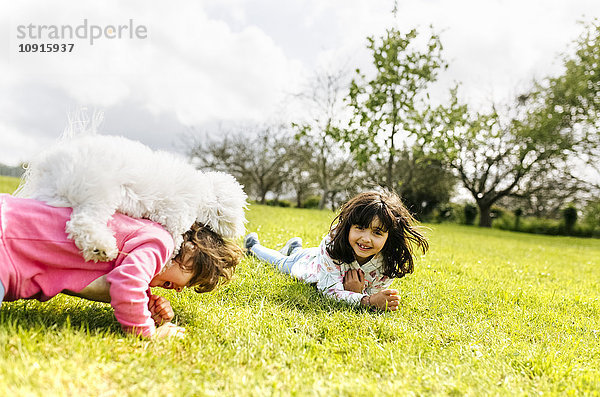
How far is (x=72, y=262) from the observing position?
2508 mm

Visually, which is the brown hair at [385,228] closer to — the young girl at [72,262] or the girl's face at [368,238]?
the girl's face at [368,238]

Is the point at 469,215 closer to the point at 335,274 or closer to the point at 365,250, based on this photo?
the point at 335,274

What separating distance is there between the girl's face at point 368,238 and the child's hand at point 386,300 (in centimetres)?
42

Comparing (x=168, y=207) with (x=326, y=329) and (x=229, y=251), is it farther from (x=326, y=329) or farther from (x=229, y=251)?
(x=326, y=329)

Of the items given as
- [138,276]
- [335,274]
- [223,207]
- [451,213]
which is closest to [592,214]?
[451,213]

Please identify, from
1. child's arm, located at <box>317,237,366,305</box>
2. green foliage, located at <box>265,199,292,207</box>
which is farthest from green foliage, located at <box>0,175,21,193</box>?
green foliage, located at <box>265,199,292,207</box>

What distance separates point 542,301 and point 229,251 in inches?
154

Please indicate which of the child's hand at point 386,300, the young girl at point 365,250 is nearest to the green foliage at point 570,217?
the young girl at point 365,250

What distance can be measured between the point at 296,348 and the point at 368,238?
1.44 metres

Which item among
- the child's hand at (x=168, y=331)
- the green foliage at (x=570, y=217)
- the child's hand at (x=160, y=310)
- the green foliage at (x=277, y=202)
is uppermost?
the green foliage at (x=277, y=202)

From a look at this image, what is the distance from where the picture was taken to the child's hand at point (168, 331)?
264 cm

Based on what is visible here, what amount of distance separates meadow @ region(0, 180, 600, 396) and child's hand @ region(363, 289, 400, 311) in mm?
81

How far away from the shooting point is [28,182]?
9.02ft

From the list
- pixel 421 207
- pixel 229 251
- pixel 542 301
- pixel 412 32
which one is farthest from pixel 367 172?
pixel 229 251
